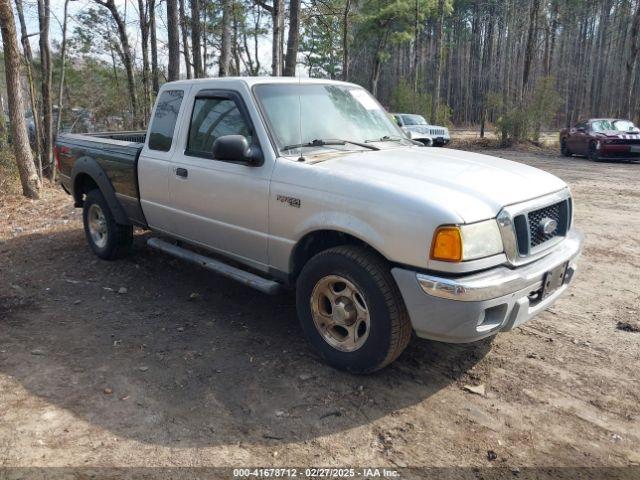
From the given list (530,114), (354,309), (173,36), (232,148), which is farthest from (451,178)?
(530,114)

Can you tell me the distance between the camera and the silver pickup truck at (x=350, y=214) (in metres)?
3.05

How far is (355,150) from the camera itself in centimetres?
414

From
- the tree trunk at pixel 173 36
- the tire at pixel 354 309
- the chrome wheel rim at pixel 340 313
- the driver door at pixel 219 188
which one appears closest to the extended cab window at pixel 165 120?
the driver door at pixel 219 188

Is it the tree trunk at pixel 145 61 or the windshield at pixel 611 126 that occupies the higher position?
the tree trunk at pixel 145 61

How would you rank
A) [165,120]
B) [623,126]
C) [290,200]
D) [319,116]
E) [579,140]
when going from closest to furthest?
[290,200]
[319,116]
[165,120]
[623,126]
[579,140]

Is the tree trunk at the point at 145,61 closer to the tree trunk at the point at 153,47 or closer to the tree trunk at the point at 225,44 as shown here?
the tree trunk at the point at 153,47

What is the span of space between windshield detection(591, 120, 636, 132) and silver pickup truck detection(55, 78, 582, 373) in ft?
57.3

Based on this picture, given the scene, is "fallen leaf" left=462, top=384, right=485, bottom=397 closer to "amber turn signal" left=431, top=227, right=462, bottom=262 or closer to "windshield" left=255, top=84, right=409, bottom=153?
"amber turn signal" left=431, top=227, right=462, bottom=262

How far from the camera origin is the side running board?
3.96 m

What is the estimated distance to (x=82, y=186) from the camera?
6457 mm

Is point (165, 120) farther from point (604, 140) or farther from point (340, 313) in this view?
point (604, 140)

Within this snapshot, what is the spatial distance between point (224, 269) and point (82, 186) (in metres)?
3.16

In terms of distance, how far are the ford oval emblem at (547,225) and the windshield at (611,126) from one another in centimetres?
1819

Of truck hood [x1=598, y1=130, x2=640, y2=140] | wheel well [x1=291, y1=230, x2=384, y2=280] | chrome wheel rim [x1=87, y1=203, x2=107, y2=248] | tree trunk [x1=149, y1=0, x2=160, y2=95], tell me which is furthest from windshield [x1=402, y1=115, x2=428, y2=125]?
wheel well [x1=291, y1=230, x2=384, y2=280]
